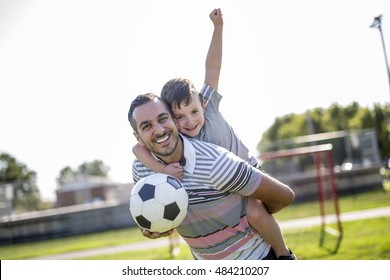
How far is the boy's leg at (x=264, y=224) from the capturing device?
188 centimetres

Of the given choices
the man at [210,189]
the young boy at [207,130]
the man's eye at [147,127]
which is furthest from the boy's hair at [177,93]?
the man's eye at [147,127]

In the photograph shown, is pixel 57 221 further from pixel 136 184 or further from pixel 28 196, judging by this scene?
pixel 136 184

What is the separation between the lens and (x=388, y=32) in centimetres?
325

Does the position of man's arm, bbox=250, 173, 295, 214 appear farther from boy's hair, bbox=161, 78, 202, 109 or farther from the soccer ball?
boy's hair, bbox=161, 78, 202, 109

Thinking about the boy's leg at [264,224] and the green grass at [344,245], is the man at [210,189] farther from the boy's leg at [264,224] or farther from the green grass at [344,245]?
the green grass at [344,245]

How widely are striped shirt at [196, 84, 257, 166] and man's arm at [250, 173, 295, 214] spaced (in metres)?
0.25

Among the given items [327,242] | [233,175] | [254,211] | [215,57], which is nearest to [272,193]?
[254,211]

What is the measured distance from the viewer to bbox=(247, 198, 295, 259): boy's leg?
6.16 feet

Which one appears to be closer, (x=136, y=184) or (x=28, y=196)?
(x=136, y=184)

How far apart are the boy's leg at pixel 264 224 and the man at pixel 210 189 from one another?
2cm

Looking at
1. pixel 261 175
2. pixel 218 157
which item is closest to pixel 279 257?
pixel 261 175
